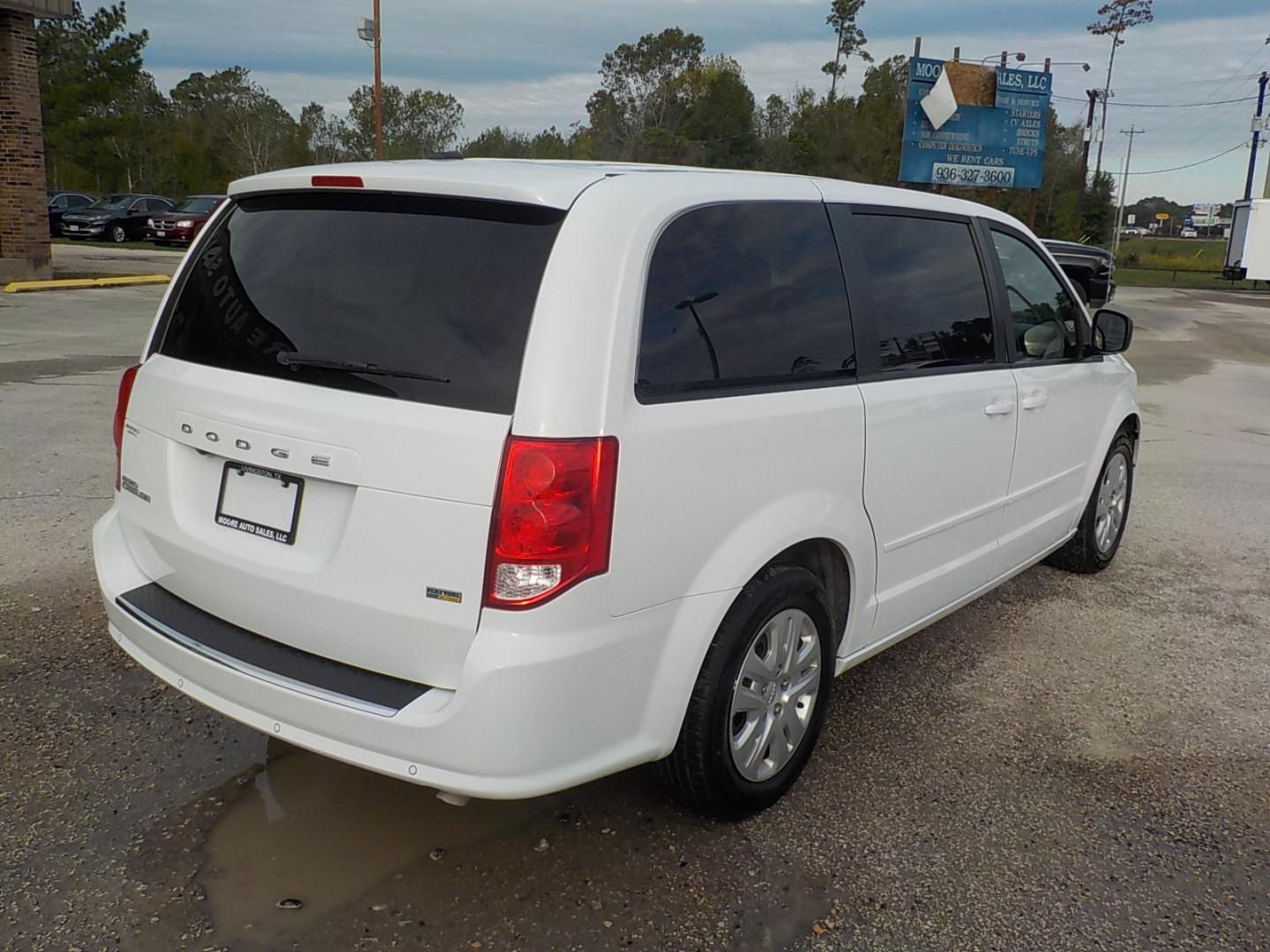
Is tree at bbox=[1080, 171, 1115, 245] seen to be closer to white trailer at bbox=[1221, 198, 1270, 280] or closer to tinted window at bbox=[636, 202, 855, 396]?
white trailer at bbox=[1221, 198, 1270, 280]

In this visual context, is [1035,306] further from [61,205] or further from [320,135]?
[320,135]

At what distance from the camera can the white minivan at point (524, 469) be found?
2486 mm

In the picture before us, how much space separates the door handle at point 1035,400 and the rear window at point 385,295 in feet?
7.83

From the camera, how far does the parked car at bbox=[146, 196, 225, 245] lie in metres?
32.9

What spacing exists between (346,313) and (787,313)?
1.21 meters

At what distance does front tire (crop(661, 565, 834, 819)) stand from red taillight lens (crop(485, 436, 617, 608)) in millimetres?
612

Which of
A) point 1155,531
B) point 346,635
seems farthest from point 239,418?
point 1155,531

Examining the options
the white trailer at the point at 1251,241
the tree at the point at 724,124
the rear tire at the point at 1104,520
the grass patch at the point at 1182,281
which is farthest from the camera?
the tree at the point at 724,124

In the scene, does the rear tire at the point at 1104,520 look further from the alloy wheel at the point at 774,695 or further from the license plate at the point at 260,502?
the license plate at the point at 260,502

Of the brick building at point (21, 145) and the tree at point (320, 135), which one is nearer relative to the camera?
the brick building at point (21, 145)

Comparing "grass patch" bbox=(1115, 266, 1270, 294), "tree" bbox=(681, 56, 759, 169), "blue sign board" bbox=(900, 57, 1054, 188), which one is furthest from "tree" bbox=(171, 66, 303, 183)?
"grass patch" bbox=(1115, 266, 1270, 294)

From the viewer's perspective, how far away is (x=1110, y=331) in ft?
16.8

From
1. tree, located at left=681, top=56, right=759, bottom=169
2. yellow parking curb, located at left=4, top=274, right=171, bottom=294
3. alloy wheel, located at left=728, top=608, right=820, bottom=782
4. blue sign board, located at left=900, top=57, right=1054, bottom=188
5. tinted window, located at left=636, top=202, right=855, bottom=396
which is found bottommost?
yellow parking curb, located at left=4, top=274, right=171, bottom=294

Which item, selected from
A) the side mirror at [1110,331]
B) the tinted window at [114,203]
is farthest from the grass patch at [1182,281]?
the side mirror at [1110,331]
